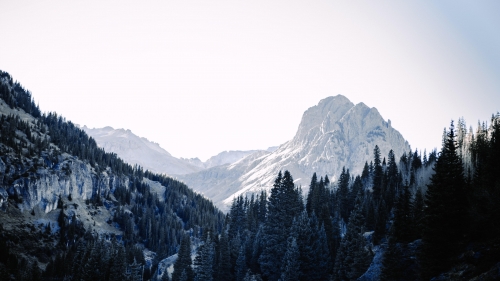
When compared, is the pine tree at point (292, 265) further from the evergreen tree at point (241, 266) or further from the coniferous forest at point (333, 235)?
the evergreen tree at point (241, 266)

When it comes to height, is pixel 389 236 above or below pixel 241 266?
above

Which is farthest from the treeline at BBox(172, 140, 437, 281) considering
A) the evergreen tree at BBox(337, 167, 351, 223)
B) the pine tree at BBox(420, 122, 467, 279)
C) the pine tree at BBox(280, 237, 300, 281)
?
the pine tree at BBox(420, 122, 467, 279)

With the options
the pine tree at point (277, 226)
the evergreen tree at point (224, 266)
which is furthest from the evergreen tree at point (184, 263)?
the pine tree at point (277, 226)

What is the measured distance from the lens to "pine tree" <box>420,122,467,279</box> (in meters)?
39.7

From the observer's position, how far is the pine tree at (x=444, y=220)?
39688 millimetres

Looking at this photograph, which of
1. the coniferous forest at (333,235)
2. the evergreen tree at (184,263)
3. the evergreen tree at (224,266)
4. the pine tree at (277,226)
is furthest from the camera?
the evergreen tree at (184,263)

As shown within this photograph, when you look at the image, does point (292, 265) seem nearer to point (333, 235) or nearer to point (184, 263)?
point (333, 235)

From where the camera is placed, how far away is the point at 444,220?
42281 millimetres

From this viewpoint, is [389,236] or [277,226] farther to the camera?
[277,226]

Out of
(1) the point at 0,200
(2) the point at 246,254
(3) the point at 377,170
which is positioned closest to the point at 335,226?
(2) the point at 246,254

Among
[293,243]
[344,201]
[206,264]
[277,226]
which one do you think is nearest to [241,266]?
[206,264]

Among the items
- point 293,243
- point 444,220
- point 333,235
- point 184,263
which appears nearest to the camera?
point 444,220

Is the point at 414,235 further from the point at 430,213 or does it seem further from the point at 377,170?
the point at 377,170

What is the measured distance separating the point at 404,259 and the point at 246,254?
45.7 m
